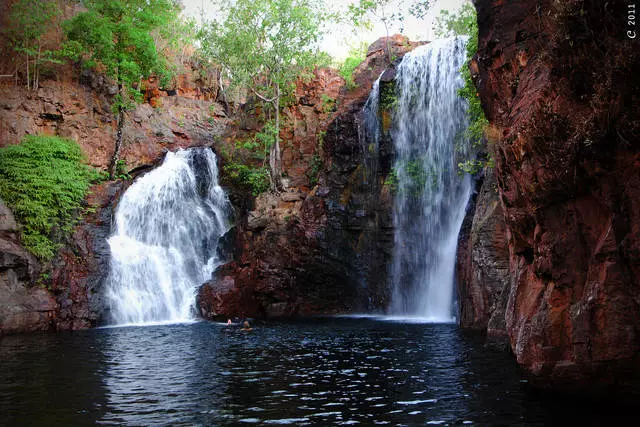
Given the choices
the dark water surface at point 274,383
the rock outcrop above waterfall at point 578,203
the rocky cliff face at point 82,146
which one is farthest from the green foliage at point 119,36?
the rock outcrop above waterfall at point 578,203

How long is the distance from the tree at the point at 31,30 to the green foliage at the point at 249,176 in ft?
40.5

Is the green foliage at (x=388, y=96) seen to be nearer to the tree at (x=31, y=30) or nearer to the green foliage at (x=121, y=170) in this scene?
the green foliage at (x=121, y=170)

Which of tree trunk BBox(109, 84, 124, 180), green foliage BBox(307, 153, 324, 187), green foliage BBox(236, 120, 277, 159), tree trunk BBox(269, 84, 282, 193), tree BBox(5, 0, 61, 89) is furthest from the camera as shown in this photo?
green foliage BBox(236, 120, 277, 159)

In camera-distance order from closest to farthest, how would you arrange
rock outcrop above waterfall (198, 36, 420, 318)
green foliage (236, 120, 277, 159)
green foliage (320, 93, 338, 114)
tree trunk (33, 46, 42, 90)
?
rock outcrop above waterfall (198, 36, 420, 318), tree trunk (33, 46, 42, 90), green foliage (236, 120, 277, 159), green foliage (320, 93, 338, 114)

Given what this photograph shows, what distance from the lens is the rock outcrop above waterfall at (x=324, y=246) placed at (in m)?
28.4

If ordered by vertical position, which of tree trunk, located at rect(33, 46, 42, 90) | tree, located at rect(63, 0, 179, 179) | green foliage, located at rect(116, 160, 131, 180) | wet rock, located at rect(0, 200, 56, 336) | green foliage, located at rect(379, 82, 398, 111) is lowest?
wet rock, located at rect(0, 200, 56, 336)

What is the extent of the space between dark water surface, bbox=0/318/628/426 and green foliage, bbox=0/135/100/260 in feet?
25.7

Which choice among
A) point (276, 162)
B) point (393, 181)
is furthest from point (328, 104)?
point (393, 181)

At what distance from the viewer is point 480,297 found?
738 inches

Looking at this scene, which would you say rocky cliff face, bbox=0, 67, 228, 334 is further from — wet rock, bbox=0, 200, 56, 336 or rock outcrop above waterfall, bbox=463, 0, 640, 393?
rock outcrop above waterfall, bbox=463, 0, 640, 393

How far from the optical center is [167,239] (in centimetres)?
2927

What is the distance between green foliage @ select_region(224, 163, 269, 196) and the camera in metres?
32.3

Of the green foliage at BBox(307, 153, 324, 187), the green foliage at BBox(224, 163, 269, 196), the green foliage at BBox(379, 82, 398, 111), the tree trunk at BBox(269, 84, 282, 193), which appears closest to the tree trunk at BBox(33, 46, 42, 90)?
the green foliage at BBox(224, 163, 269, 196)

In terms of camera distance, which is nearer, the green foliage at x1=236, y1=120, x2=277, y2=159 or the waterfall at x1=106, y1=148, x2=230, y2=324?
the waterfall at x1=106, y1=148, x2=230, y2=324
